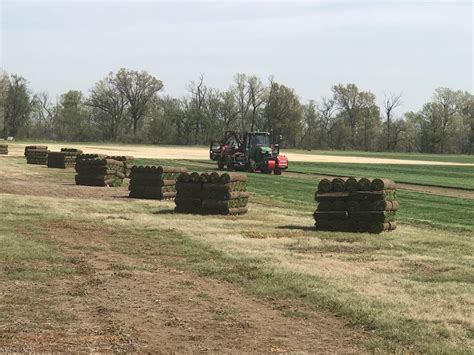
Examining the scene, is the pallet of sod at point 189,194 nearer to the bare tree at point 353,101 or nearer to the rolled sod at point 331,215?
the rolled sod at point 331,215

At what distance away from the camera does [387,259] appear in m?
11.4

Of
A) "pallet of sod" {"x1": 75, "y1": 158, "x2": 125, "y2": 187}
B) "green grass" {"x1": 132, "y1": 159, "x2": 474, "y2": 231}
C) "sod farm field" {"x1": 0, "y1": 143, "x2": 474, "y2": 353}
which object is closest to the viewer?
"sod farm field" {"x1": 0, "y1": 143, "x2": 474, "y2": 353}

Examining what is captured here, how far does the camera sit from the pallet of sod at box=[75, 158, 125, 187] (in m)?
28.1

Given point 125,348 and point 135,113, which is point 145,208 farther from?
point 135,113

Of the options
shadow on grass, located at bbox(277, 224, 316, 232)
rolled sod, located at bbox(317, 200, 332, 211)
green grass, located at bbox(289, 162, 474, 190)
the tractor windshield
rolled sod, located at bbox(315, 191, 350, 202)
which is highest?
the tractor windshield

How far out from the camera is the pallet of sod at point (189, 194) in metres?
18.0

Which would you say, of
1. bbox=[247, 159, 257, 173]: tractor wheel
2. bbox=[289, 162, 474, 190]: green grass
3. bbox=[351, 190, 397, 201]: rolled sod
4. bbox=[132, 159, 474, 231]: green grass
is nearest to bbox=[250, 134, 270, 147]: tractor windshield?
bbox=[247, 159, 257, 173]: tractor wheel

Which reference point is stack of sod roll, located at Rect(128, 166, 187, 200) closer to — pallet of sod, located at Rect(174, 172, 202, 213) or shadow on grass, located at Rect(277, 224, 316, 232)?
pallet of sod, located at Rect(174, 172, 202, 213)

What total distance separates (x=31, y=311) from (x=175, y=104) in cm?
12406

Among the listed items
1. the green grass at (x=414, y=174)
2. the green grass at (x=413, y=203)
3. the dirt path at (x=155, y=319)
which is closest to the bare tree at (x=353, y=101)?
the green grass at (x=414, y=174)

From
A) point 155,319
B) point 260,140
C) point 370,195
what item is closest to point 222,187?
point 370,195

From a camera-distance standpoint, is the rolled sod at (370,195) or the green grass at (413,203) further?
the green grass at (413,203)

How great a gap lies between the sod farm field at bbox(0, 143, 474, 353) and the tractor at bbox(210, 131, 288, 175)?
23.8 m

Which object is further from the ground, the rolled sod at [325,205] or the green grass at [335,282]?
the rolled sod at [325,205]
